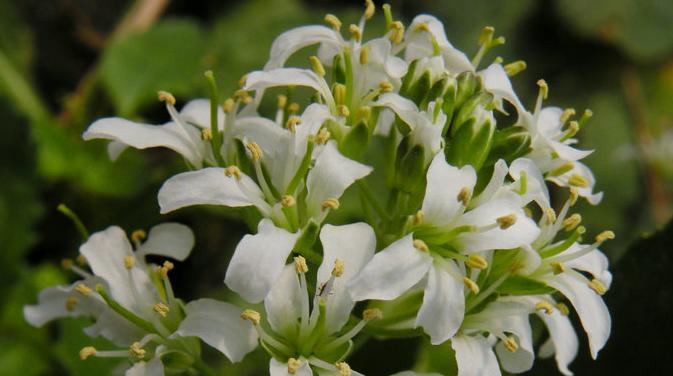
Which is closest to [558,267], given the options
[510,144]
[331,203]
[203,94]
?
[510,144]

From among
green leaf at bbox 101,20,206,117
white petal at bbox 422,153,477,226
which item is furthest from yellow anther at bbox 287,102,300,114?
green leaf at bbox 101,20,206,117

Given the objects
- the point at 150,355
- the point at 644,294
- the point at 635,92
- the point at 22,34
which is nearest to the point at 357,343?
the point at 150,355

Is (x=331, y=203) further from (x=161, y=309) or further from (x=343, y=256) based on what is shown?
(x=161, y=309)

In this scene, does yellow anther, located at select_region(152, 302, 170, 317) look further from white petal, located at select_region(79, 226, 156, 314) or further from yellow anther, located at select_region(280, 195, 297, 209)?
yellow anther, located at select_region(280, 195, 297, 209)

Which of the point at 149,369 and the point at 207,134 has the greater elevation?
the point at 207,134

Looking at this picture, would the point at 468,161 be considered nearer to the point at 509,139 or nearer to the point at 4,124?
the point at 509,139

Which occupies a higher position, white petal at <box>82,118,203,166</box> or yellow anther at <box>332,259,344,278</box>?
white petal at <box>82,118,203,166</box>
